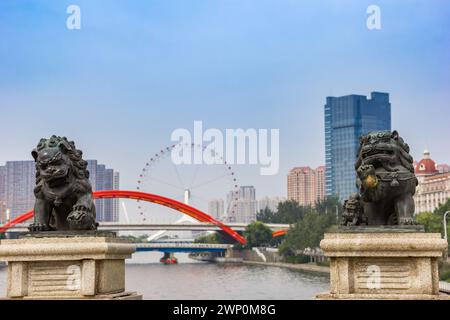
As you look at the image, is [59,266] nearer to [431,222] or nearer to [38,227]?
[38,227]

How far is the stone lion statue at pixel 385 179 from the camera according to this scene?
7.42 meters

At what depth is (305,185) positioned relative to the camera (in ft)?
339

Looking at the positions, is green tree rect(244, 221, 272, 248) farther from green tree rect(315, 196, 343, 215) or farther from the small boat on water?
the small boat on water

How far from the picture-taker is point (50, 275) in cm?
752

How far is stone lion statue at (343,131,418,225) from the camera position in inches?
292

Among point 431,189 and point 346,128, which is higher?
point 346,128

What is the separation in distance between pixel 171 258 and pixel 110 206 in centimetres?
886

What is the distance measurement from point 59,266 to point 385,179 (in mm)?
3647

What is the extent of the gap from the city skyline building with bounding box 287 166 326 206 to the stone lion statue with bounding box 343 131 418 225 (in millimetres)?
87777

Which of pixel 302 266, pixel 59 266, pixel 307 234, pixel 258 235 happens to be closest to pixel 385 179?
pixel 59 266

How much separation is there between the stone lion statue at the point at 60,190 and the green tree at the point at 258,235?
2408 inches

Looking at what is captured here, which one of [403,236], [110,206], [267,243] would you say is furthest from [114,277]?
[110,206]

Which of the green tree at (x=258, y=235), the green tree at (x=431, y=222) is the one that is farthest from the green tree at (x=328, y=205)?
the green tree at (x=431, y=222)
